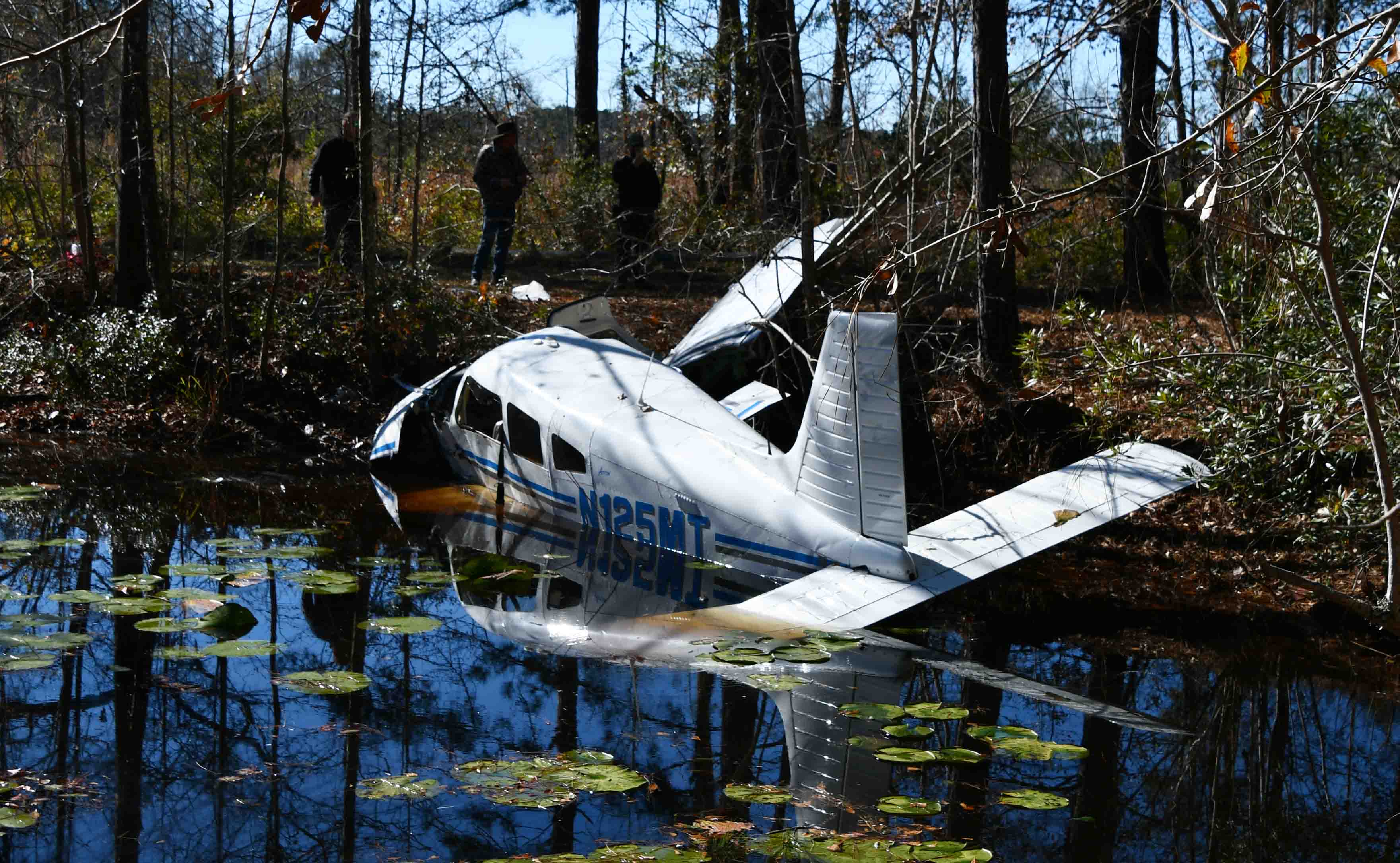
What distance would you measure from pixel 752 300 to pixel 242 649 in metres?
5.49

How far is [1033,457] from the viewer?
11039 mm

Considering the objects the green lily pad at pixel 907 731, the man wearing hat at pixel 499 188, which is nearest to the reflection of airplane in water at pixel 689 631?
the green lily pad at pixel 907 731

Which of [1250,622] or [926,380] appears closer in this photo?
[1250,622]

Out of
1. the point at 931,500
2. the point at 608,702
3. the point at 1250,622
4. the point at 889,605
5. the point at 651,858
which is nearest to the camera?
the point at 651,858

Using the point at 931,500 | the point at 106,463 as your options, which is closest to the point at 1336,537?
the point at 931,500

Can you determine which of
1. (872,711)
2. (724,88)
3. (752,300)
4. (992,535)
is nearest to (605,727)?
(872,711)

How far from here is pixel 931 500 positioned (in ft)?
35.3

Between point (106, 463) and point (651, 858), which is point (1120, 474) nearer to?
point (651, 858)

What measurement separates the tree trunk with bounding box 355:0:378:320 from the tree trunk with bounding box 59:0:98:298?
138 inches

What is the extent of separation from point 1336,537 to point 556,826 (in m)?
6.01

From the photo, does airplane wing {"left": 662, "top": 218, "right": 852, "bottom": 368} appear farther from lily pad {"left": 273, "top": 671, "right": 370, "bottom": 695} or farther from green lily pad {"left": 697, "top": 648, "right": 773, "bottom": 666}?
lily pad {"left": 273, "top": 671, "right": 370, "bottom": 695}

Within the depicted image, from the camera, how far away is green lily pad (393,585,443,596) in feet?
27.0

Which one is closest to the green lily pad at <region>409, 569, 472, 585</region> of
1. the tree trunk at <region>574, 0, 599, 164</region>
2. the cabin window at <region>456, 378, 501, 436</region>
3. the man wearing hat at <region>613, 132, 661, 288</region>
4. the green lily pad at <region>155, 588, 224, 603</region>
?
the green lily pad at <region>155, 588, 224, 603</region>

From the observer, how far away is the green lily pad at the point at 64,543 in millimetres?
8852
